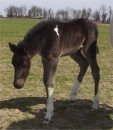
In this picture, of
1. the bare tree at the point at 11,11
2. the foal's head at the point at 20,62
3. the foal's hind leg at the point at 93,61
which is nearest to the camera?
the foal's head at the point at 20,62

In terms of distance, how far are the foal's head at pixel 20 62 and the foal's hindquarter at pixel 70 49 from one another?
0.44 meters

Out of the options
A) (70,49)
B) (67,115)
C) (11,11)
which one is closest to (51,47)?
(70,49)

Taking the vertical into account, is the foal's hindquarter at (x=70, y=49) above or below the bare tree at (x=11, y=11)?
above

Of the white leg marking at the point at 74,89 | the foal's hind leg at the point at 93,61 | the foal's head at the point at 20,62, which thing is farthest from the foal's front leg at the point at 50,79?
the white leg marking at the point at 74,89

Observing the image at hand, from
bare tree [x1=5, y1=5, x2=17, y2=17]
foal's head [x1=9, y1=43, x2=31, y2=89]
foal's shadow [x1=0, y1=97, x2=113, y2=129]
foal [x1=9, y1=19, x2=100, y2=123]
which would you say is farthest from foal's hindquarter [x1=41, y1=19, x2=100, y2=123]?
bare tree [x1=5, y1=5, x2=17, y2=17]

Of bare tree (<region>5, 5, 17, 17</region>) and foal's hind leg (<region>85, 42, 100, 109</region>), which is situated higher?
foal's hind leg (<region>85, 42, 100, 109</region>)

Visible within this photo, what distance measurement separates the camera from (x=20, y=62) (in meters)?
6.16

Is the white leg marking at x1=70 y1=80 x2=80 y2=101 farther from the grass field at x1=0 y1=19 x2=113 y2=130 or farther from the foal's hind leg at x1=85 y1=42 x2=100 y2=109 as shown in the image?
the foal's hind leg at x1=85 y1=42 x2=100 y2=109

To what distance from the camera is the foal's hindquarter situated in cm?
651

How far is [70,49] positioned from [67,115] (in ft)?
3.92

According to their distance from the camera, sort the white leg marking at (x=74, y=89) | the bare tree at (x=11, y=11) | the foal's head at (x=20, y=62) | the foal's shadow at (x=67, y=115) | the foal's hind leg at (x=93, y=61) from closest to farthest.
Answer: the foal's head at (x=20, y=62)
the foal's shadow at (x=67, y=115)
the foal's hind leg at (x=93, y=61)
the white leg marking at (x=74, y=89)
the bare tree at (x=11, y=11)

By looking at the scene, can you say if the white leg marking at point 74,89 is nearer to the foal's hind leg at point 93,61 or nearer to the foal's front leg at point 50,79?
the foal's hind leg at point 93,61

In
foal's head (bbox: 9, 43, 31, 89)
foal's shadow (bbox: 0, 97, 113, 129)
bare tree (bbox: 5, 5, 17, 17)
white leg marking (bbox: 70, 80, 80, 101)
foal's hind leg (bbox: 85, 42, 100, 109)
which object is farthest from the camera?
bare tree (bbox: 5, 5, 17, 17)

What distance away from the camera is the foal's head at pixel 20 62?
615cm
